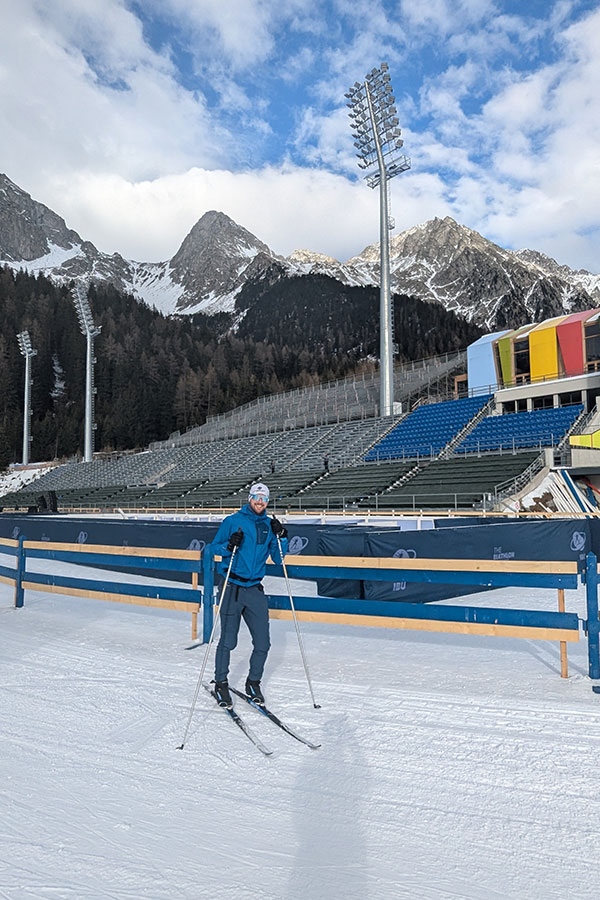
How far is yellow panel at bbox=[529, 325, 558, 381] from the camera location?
136 feet

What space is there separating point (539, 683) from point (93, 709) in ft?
→ 13.8

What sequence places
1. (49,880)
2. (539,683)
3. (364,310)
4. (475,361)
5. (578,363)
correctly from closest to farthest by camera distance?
(49,880)
(539,683)
(578,363)
(475,361)
(364,310)

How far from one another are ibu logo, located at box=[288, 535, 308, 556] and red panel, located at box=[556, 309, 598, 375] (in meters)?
34.9

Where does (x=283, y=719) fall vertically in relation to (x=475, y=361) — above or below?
below

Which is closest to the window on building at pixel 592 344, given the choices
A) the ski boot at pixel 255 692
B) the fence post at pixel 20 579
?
the fence post at pixel 20 579

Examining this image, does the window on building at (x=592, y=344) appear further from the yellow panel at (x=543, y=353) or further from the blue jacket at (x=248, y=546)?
the blue jacket at (x=248, y=546)

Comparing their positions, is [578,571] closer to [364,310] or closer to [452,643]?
[452,643]

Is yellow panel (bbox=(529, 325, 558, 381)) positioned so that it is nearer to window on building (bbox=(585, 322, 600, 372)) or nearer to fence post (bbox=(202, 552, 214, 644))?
window on building (bbox=(585, 322, 600, 372))

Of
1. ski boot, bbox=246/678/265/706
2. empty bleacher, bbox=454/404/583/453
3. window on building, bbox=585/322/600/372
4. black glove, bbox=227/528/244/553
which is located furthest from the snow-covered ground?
window on building, bbox=585/322/600/372

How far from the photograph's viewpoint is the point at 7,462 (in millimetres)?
84500

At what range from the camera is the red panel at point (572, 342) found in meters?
40.3

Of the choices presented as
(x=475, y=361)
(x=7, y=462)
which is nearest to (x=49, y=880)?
(x=475, y=361)

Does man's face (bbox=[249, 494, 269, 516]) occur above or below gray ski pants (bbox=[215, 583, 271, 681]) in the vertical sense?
above

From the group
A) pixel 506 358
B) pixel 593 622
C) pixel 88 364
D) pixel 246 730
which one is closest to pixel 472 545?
pixel 593 622
